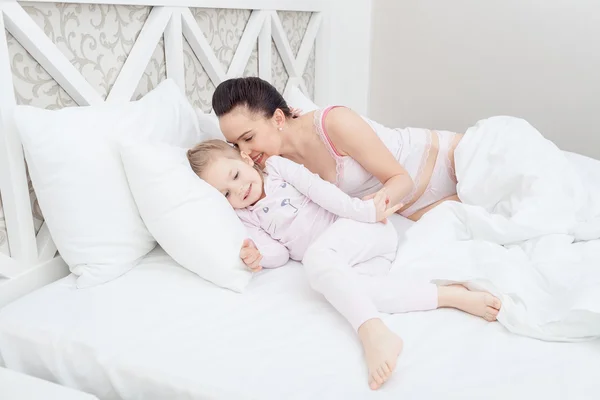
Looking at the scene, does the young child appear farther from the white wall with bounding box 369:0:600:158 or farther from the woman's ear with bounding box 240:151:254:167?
the white wall with bounding box 369:0:600:158

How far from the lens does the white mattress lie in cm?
91

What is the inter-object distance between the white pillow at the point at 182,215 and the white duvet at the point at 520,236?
0.39 metres

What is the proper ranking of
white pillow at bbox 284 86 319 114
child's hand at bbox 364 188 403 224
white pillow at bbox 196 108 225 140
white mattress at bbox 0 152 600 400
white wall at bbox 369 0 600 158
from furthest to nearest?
white wall at bbox 369 0 600 158 → white pillow at bbox 284 86 319 114 → white pillow at bbox 196 108 225 140 → child's hand at bbox 364 188 403 224 → white mattress at bbox 0 152 600 400

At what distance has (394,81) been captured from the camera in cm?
279

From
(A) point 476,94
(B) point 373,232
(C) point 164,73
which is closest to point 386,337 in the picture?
(B) point 373,232

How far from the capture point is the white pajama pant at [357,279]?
1095 mm

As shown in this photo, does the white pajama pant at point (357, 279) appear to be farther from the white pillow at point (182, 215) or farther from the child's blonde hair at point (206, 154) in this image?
the child's blonde hair at point (206, 154)

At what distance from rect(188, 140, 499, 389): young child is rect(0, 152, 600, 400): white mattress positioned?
0.05 meters

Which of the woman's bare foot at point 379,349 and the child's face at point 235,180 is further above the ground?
the child's face at point 235,180

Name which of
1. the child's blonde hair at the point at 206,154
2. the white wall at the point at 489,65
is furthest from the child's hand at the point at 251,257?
the white wall at the point at 489,65

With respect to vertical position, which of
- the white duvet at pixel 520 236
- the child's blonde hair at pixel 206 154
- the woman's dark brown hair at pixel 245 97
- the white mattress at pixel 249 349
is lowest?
the white mattress at pixel 249 349

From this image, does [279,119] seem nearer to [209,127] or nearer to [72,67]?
[209,127]

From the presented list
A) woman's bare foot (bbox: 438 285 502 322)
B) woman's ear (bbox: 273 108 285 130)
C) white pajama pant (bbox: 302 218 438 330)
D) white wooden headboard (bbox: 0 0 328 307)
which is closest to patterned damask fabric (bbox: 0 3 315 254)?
white wooden headboard (bbox: 0 0 328 307)

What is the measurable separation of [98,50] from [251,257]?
0.68 metres
